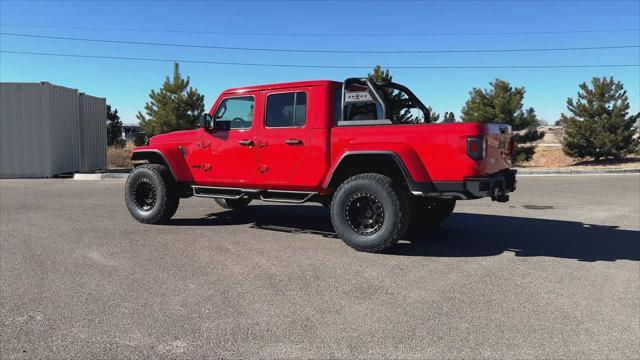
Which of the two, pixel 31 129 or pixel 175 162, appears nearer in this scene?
pixel 175 162

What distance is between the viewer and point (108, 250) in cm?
561

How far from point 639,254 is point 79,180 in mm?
16602

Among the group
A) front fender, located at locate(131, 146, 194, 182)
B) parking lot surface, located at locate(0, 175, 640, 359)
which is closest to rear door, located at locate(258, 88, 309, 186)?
parking lot surface, located at locate(0, 175, 640, 359)

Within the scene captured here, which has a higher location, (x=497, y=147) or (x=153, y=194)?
(x=497, y=147)

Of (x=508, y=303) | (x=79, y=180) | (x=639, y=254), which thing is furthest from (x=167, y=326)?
(x=79, y=180)

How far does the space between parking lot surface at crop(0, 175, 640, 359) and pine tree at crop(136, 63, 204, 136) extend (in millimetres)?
14346

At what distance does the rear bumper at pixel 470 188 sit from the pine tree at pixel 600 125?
23325mm

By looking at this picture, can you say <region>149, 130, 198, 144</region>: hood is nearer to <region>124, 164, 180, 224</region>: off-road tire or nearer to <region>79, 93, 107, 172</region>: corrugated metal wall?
<region>124, 164, 180, 224</region>: off-road tire

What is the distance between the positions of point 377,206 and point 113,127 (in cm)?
3031

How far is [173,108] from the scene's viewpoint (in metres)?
21.6

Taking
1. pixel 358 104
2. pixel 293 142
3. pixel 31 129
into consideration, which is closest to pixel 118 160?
pixel 31 129

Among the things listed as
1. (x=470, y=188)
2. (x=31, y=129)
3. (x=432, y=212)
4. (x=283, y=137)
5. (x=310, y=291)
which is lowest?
(x=310, y=291)

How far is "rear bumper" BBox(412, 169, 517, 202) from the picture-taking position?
493cm

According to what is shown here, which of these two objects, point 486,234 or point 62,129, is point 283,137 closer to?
point 486,234
